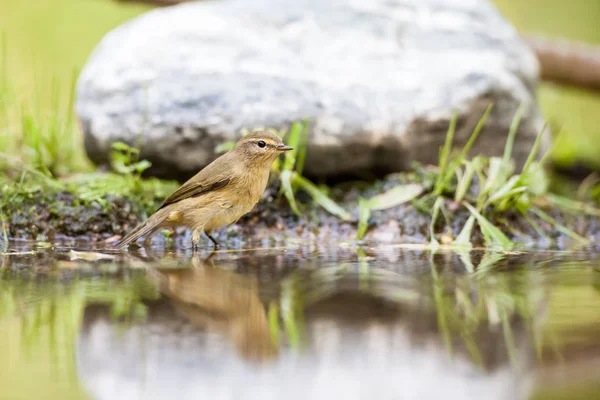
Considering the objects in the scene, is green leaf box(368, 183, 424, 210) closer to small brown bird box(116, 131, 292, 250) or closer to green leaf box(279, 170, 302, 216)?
green leaf box(279, 170, 302, 216)

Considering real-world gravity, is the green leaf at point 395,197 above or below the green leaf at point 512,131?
below

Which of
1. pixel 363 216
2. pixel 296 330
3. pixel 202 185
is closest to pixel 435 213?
pixel 363 216

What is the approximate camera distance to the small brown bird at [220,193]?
421cm

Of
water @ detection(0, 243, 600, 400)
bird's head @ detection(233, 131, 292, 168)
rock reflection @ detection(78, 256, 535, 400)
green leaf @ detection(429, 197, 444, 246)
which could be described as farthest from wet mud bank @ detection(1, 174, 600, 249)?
rock reflection @ detection(78, 256, 535, 400)

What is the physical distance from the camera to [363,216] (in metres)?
4.77

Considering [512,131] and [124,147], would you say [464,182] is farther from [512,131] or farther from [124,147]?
[124,147]

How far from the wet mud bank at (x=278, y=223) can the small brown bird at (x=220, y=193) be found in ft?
0.87

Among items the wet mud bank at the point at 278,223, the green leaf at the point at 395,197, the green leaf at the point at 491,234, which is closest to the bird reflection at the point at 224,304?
the wet mud bank at the point at 278,223

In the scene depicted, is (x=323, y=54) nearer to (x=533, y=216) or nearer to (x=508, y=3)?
(x=533, y=216)

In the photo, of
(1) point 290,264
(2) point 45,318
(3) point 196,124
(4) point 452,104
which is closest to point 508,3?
(4) point 452,104

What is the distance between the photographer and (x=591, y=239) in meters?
5.19

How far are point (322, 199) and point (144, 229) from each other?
143 centimetres

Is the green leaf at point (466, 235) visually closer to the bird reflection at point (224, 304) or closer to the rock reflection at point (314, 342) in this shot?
the rock reflection at point (314, 342)

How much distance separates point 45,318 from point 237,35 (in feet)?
11.9
